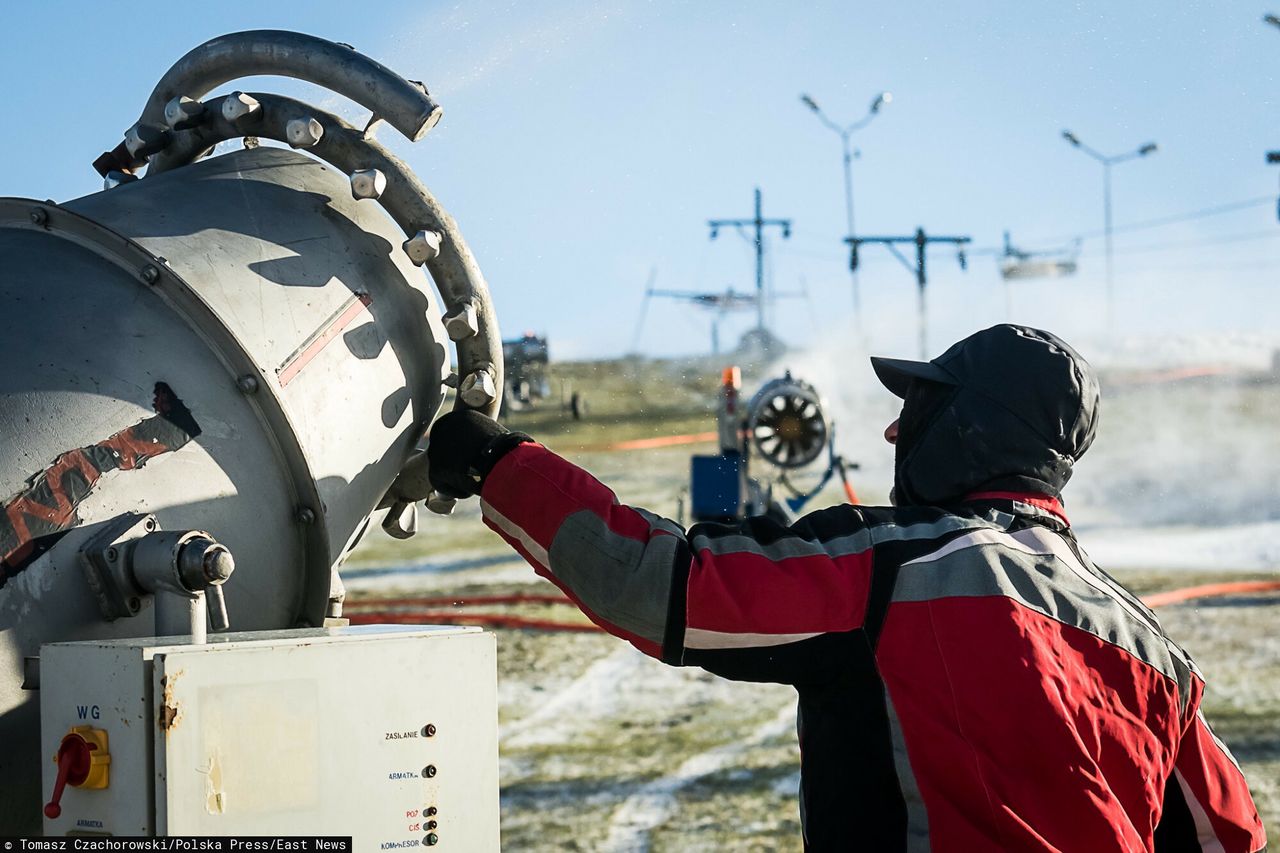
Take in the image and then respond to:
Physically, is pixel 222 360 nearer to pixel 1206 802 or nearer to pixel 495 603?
pixel 1206 802

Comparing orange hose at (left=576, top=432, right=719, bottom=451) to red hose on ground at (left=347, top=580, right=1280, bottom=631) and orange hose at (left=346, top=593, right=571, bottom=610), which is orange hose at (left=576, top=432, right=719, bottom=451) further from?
red hose on ground at (left=347, top=580, right=1280, bottom=631)

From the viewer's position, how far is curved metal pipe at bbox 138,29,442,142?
2.65 m

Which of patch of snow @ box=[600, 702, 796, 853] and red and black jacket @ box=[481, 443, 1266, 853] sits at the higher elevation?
red and black jacket @ box=[481, 443, 1266, 853]

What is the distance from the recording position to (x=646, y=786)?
21.2 feet

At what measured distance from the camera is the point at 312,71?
8.90ft

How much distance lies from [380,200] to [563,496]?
1.00 m

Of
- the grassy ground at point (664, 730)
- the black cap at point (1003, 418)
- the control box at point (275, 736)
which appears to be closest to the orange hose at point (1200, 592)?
the grassy ground at point (664, 730)

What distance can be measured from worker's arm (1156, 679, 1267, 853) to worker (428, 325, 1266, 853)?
11 cm

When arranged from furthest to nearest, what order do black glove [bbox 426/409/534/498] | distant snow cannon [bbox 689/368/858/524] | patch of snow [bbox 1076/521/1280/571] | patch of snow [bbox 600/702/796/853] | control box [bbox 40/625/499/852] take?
patch of snow [bbox 1076/521/1280/571] < distant snow cannon [bbox 689/368/858/524] < patch of snow [bbox 600/702/796/853] < black glove [bbox 426/409/534/498] < control box [bbox 40/625/499/852]

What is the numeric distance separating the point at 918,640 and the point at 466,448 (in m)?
0.86

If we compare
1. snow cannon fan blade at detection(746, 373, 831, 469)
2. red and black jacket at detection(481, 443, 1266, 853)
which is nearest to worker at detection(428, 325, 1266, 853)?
red and black jacket at detection(481, 443, 1266, 853)

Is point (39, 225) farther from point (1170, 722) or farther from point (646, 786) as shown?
point (646, 786)

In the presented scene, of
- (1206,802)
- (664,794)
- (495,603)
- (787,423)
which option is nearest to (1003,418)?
(1206,802)

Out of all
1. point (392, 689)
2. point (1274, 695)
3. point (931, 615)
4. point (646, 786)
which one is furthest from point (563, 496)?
point (1274, 695)
